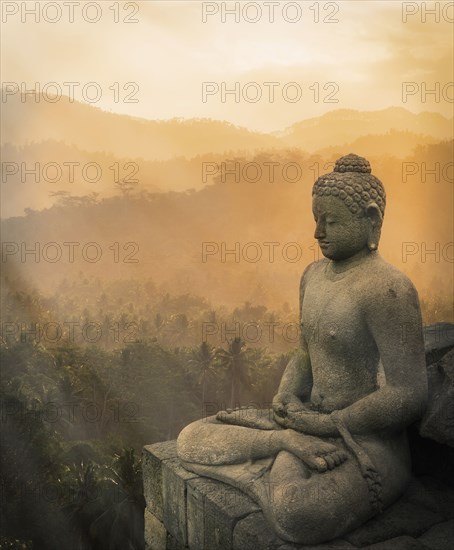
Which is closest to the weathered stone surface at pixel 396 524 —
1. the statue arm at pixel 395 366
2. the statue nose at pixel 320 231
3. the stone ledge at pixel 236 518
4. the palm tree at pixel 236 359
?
the stone ledge at pixel 236 518

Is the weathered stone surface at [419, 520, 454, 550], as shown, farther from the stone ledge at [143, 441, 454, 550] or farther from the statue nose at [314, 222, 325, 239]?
the statue nose at [314, 222, 325, 239]

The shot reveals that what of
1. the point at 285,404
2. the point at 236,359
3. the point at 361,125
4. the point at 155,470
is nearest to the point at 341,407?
the point at 285,404

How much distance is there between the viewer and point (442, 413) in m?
3.97

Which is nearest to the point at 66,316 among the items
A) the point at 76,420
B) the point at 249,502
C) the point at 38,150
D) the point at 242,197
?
the point at 76,420

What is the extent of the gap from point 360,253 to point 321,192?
47 centimetres

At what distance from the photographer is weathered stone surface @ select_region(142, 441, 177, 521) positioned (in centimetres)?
462

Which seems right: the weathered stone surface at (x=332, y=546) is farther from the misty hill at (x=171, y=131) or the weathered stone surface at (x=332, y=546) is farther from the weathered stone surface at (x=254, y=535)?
the misty hill at (x=171, y=131)

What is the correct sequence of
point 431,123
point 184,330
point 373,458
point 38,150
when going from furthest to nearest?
1. point 184,330
2. point 38,150
3. point 431,123
4. point 373,458

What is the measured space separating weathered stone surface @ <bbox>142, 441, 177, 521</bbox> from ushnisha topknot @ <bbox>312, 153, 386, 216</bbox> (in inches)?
89.5

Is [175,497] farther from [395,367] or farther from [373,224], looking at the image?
[373,224]

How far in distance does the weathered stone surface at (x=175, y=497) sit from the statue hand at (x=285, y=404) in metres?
0.73

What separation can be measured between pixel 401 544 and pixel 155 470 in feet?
6.40

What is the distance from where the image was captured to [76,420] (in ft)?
63.7

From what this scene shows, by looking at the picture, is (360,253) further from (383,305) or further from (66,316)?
(66,316)
